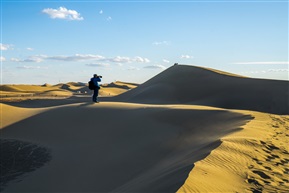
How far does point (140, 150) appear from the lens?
11898 millimetres

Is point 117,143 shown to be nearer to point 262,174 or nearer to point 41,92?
point 262,174

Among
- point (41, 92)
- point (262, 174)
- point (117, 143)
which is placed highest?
point (41, 92)

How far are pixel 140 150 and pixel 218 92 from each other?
22.3 metres

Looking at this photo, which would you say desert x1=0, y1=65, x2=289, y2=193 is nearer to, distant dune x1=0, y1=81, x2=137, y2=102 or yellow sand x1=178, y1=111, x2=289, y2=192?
yellow sand x1=178, y1=111, x2=289, y2=192

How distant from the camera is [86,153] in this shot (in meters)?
12.8

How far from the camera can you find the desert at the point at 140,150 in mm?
6559

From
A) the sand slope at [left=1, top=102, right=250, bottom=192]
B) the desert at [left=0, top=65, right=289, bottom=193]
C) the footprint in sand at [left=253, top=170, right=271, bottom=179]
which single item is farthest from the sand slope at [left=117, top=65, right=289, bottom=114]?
the footprint in sand at [left=253, top=170, right=271, bottom=179]

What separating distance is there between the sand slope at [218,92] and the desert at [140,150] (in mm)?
13023

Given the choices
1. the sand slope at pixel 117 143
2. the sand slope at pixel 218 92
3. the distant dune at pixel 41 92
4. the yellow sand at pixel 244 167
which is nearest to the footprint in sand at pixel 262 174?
→ the yellow sand at pixel 244 167

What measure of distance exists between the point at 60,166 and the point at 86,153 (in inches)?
52.2

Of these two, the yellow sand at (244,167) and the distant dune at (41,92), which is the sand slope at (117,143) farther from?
the distant dune at (41,92)

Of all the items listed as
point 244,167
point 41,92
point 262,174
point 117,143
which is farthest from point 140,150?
point 41,92

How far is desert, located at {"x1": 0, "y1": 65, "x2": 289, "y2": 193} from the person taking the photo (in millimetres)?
6559

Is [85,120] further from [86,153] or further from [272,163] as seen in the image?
[272,163]
